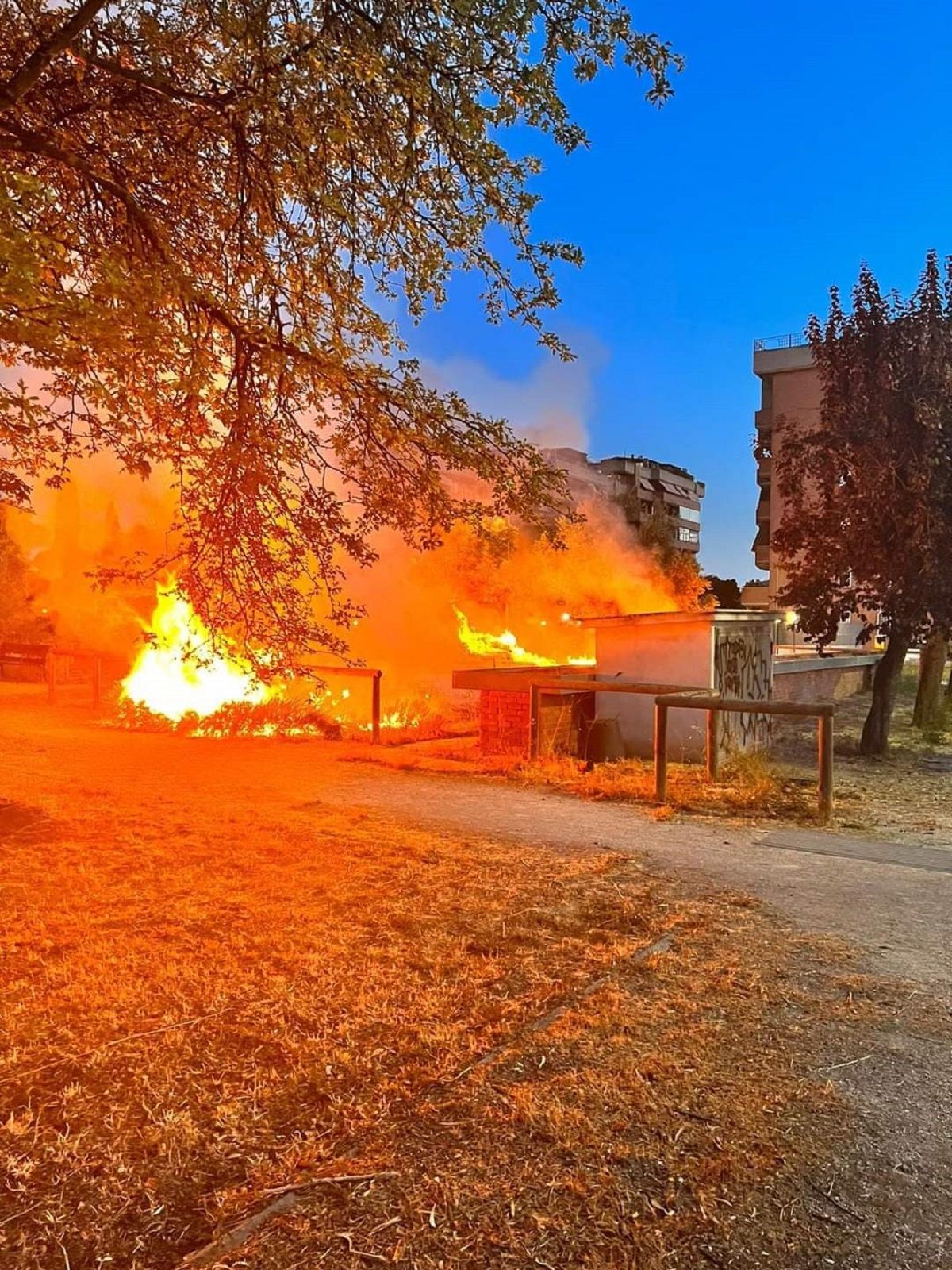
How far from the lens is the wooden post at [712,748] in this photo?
29.6 ft

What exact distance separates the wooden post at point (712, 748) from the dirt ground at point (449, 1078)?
12.0ft

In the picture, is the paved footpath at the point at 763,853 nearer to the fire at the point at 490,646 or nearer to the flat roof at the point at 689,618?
the flat roof at the point at 689,618

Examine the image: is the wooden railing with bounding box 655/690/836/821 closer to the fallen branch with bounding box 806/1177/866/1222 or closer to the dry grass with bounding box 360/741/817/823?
the dry grass with bounding box 360/741/817/823

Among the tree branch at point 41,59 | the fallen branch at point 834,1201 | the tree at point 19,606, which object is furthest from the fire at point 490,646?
the fallen branch at point 834,1201

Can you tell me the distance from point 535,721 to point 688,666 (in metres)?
2.63

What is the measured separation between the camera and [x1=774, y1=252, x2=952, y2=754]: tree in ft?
36.3

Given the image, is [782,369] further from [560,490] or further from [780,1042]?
[780,1042]

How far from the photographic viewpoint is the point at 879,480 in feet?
36.4

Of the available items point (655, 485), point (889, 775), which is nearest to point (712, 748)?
point (889, 775)

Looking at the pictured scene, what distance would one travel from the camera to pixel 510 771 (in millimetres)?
9977

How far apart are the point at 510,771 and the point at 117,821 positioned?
4.36m

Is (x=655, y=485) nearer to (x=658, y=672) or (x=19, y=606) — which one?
(x=19, y=606)

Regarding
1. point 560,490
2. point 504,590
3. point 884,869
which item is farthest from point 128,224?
point 504,590

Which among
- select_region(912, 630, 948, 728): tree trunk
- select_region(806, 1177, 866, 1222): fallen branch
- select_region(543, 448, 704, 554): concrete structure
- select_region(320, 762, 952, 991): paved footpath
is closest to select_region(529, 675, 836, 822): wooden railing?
select_region(320, 762, 952, 991): paved footpath
